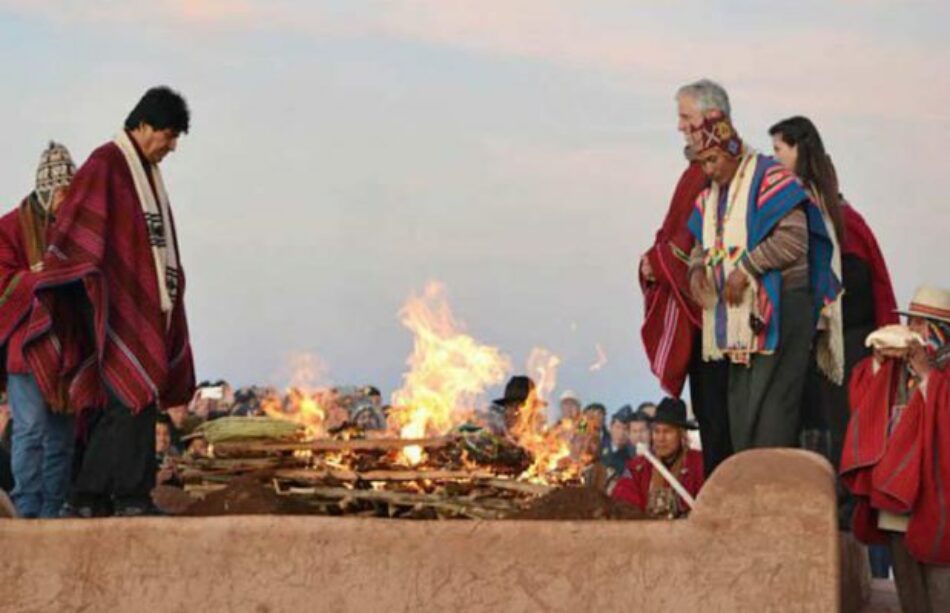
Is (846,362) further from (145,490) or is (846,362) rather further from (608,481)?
(145,490)

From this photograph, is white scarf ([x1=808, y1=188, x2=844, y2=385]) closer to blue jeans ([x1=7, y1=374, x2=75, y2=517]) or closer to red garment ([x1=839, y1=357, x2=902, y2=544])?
red garment ([x1=839, y1=357, x2=902, y2=544])

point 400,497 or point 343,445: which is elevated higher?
point 343,445

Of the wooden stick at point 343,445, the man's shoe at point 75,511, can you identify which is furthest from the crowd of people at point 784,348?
the man's shoe at point 75,511

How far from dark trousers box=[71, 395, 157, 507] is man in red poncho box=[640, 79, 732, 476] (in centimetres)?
257

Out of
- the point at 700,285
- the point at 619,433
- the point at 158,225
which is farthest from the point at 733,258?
the point at 619,433

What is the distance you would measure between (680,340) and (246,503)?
240cm

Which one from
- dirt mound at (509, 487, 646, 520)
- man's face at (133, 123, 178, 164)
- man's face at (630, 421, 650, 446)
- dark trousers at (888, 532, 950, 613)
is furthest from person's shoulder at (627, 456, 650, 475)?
man's face at (630, 421, 650, 446)

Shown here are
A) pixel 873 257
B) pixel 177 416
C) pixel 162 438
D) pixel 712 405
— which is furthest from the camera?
pixel 177 416

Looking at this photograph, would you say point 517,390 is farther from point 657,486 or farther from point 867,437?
point 867,437

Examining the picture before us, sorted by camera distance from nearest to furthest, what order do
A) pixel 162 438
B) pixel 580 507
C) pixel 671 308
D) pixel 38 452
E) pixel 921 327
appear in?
pixel 580 507 → pixel 921 327 → pixel 671 308 → pixel 38 452 → pixel 162 438

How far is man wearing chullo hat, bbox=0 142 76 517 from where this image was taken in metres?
11.9

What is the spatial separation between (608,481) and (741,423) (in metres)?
2.71

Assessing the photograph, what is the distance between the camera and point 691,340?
35.9ft

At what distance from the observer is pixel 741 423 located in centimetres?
1051
